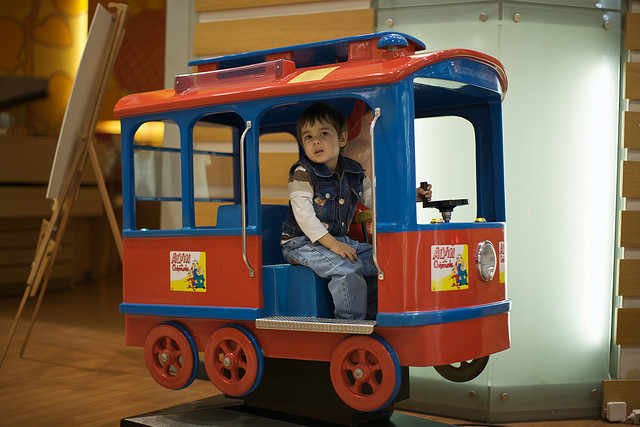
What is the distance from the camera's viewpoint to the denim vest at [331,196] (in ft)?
8.43

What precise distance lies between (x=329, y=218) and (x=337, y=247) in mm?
157

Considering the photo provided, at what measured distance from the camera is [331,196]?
102 inches

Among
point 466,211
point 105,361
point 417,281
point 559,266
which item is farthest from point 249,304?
point 105,361

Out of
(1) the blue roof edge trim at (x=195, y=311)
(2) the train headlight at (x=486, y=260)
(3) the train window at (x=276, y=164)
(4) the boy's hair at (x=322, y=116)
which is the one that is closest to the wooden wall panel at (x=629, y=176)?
(2) the train headlight at (x=486, y=260)

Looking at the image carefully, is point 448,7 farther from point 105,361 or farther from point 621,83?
point 105,361

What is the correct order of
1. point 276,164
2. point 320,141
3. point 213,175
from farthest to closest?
point 276,164, point 213,175, point 320,141

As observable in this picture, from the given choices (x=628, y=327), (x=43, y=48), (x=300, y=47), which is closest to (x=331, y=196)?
(x=300, y=47)

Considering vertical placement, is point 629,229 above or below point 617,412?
above

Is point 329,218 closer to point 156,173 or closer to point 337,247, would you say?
point 337,247

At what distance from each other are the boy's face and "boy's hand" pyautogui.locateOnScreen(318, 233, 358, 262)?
0.29 meters

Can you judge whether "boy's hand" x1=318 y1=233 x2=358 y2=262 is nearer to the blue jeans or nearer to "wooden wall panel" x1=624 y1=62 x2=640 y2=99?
the blue jeans

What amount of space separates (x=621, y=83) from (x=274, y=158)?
197cm

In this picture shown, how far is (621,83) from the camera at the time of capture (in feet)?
12.5

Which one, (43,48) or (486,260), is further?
(43,48)
